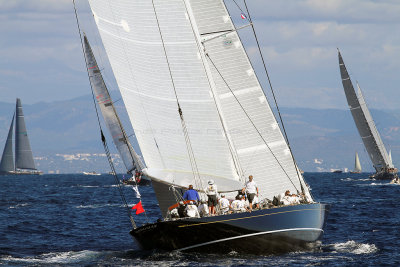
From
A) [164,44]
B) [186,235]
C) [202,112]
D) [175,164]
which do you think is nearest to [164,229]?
[186,235]

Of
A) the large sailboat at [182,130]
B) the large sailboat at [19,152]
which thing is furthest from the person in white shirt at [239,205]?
the large sailboat at [19,152]

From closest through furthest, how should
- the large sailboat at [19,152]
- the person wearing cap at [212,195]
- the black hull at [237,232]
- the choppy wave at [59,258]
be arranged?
the black hull at [237,232] → the person wearing cap at [212,195] → the choppy wave at [59,258] → the large sailboat at [19,152]

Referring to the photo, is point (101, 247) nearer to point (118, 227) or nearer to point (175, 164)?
point (175, 164)

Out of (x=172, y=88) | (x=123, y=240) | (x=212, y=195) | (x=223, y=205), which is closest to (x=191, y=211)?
(x=212, y=195)

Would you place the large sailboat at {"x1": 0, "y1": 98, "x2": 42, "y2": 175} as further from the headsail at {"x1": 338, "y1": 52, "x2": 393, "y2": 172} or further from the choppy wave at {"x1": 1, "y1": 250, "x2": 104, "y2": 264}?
the choppy wave at {"x1": 1, "y1": 250, "x2": 104, "y2": 264}

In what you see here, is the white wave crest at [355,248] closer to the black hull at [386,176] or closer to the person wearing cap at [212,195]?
the person wearing cap at [212,195]

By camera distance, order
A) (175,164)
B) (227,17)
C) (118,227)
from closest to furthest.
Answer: (175,164), (227,17), (118,227)

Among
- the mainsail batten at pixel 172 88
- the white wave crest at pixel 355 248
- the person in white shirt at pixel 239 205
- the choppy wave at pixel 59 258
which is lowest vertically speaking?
the white wave crest at pixel 355 248

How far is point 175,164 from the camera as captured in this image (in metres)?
24.1

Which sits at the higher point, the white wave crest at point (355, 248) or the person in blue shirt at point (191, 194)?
the person in blue shirt at point (191, 194)

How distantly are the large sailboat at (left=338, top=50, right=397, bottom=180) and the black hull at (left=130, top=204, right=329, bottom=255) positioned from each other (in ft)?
216

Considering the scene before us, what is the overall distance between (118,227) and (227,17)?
13597mm

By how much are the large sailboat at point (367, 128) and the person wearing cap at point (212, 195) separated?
66365mm

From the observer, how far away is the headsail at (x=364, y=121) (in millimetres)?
89812
